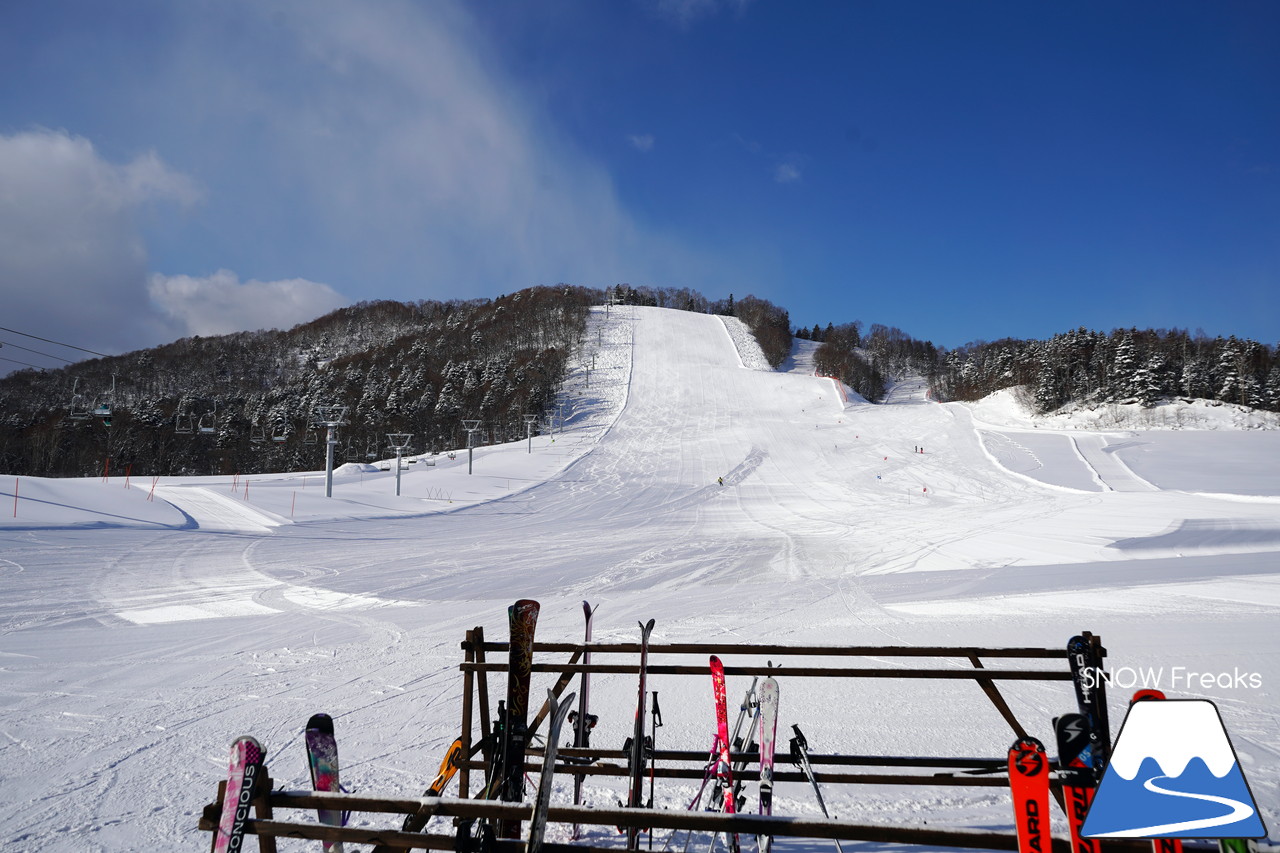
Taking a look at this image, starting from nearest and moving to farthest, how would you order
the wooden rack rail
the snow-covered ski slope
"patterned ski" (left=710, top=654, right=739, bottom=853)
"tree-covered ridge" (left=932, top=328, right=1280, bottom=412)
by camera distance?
the wooden rack rail < "patterned ski" (left=710, top=654, right=739, bottom=853) < the snow-covered ski slope < "tree-covered ridge" (left=932, top=328, right=1280, bottom=412)

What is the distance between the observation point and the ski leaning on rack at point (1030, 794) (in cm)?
169

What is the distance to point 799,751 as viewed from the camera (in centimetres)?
315

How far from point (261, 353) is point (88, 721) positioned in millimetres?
163737

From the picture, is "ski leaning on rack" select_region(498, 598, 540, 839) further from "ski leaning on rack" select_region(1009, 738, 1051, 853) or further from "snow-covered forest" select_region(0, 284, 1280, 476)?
"snow-covered forest" select_region(0, 284, 1280, 476)

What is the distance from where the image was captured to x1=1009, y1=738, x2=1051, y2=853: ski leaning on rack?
1694mm

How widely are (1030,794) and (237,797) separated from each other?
96.3 inches

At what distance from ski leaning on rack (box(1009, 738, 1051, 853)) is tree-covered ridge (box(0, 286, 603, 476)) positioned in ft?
126

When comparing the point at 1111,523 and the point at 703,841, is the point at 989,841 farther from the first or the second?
the point at 1111,523

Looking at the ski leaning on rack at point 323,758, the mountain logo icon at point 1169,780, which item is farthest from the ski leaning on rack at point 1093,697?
the ski leaning on rack at point 323,758

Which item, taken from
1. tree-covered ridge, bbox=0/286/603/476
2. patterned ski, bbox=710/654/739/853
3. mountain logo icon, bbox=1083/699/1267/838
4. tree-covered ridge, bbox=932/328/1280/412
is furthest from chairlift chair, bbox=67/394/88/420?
tree-covered ridge, bbox=932/328/1280/412

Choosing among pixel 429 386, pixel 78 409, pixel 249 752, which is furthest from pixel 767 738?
pixel 429 386

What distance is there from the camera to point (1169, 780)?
1.28 meters

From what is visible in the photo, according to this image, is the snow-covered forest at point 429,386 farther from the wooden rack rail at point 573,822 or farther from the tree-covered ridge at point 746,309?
the wooden rack rail at point 573,822

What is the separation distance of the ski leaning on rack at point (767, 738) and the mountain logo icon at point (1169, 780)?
1584 mm
